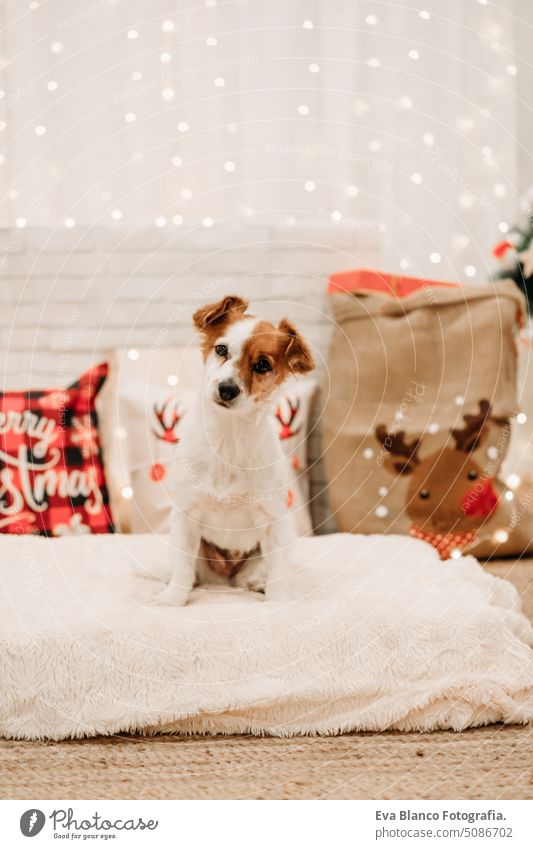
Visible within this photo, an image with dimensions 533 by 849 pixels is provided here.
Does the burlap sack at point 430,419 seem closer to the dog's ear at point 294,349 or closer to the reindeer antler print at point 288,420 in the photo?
the reindeer antler print at point 288,420

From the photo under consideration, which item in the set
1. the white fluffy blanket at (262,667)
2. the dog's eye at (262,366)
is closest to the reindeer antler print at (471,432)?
the white fluffy blanket at (262,667)

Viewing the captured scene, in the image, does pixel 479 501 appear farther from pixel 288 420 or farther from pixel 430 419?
pixel 288 420

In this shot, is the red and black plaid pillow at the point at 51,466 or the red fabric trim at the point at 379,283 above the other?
the red fabric trim at the point at 379,283

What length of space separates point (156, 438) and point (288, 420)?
0.36 m

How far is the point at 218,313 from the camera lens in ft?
4.44

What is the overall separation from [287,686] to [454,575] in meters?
0.50

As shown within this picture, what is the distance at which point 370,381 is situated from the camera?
2023mm

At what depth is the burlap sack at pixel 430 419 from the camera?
1.97m

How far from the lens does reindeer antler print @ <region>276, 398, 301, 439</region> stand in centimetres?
200

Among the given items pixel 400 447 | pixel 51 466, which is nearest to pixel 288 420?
pixel 400 447

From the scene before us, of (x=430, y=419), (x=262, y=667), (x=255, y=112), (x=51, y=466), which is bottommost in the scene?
(x=262, y=667)

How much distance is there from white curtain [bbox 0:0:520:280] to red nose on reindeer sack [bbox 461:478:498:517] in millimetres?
A: 885
